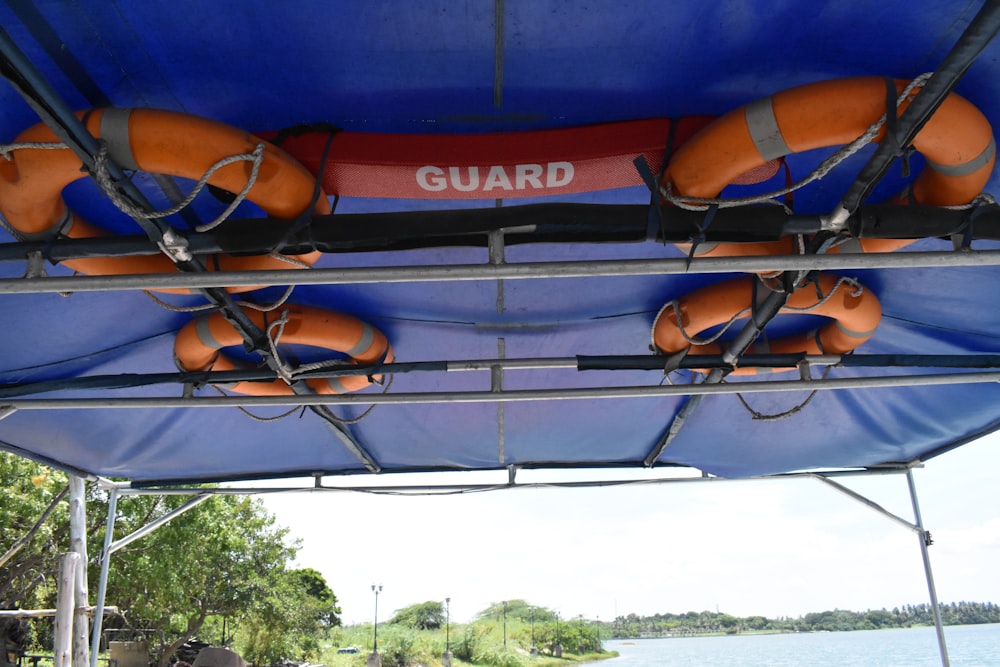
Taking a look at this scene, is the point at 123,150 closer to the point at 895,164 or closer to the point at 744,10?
the point at 744,10

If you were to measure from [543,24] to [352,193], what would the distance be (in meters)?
0.81

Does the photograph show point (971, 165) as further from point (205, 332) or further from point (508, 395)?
point (205, 332)

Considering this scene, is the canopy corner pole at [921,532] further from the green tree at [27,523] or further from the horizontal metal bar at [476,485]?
the green tree at [27,523]

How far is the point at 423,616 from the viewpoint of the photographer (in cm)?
5488

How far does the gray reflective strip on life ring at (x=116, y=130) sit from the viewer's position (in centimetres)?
217

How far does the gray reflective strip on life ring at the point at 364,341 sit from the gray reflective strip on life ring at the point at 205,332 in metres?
0.59

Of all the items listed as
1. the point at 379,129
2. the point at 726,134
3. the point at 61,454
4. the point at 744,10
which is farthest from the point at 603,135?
the point at 61,454

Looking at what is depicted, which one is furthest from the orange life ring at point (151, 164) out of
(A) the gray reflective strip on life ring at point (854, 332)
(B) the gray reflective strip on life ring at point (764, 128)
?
(A) the gray reflective strip on life ring at point (854, 332)

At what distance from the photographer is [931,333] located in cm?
391

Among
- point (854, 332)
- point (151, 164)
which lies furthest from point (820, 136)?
point (151, 164)

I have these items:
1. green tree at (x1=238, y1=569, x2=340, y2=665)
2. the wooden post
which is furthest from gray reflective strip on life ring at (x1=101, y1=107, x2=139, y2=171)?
green tree at (x1=238, y1=569, x2=340, y2=665)

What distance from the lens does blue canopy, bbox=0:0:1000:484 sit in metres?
2.12

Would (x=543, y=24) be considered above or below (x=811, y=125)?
above

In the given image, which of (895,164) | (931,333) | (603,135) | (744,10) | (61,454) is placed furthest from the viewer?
(61,454)
